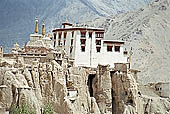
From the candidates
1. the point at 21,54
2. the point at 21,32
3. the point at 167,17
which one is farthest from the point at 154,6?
the point at 21,54

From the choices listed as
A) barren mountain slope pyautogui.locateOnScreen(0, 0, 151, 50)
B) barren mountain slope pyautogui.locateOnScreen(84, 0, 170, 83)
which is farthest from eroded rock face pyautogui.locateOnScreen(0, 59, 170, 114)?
barren mountain slope pyautogui.locateOnScreen(0, 0, 151, 50)

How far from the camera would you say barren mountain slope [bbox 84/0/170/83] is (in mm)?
97644

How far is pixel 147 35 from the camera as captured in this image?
370 feet

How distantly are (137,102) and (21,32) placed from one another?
57.1 m

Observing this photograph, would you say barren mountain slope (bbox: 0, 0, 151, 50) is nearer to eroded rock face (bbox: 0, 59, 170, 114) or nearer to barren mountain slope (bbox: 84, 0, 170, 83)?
barren mountain slope (bbox: 84, 0, 170, 83)

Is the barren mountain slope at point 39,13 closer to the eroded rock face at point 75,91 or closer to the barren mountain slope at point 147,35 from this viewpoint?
the barren mountain slope at point 147,35

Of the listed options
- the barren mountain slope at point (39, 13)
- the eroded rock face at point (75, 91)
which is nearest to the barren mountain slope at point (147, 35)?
the barren mountain slope at point (39, 13)

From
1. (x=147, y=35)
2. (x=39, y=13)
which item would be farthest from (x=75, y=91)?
(x=39, y=13)

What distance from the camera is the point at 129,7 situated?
155250mm

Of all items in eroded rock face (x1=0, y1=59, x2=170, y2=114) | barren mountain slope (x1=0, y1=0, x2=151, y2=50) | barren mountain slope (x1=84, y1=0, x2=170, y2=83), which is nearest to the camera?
eroded rock face (x1=0, y1=59, x2=170, y2=114)

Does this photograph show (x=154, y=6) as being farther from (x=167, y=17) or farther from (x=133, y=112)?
(x=133, y=112)

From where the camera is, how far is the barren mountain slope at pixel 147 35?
97644mm

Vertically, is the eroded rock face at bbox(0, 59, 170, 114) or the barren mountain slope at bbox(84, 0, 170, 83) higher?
the barren mountain slope at bbox(84, 0, 170, 83)

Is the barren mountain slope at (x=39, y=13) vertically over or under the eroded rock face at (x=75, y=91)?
over
